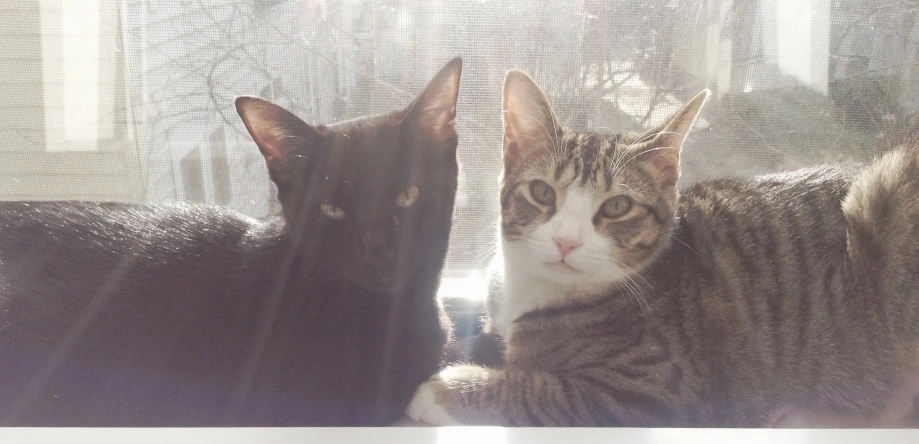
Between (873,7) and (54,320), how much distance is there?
129cm

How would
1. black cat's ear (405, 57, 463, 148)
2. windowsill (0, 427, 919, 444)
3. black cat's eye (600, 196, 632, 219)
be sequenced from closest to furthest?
windowsill (0, 427, 919, 444) < black cat's ear (405, 57, 463, 148) < black cat's eye (600, 196, 632, 219)

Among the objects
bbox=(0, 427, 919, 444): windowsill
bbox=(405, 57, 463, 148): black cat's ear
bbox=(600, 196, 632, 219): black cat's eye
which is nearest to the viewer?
bbox=(0, 427, 919, 444): windowsill

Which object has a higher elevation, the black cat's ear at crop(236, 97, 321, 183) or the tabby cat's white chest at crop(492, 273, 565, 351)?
the black cat's ear at crop(236, 97, 321, 183)

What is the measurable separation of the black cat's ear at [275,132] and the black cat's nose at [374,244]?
16cm

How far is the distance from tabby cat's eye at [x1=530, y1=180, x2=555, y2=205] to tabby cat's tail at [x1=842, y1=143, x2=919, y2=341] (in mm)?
480

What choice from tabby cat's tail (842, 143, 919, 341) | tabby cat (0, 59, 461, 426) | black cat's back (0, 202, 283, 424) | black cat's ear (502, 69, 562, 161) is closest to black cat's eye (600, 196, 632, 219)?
black cat's ear (502, 69, 562, 161)

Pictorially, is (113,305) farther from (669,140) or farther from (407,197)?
(669,140)

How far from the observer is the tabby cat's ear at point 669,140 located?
93 centimetres

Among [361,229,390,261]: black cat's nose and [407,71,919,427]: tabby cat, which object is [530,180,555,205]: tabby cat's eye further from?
[361,229,390,261]: black cat's nose

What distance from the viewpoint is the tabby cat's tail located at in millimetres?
992

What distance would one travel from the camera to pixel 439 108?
0.93 m

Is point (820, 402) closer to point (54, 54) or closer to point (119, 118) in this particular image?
point (119, 118)

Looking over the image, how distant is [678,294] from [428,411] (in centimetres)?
44

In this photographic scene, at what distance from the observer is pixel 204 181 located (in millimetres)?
1034
